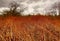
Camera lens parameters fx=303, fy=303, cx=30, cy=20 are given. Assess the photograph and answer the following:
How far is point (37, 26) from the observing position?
4.64m

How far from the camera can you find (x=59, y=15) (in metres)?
5.09

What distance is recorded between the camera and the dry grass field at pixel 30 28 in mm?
4469

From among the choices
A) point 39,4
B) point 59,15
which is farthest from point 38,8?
point 59,15

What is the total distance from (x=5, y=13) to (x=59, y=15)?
94 centimetres

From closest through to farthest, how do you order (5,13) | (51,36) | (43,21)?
1. (51,36)
2. (43,21)
3. (5,13)

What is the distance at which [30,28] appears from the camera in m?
4.59

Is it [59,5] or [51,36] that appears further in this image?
[59,5]

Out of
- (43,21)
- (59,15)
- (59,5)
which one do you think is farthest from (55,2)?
(43,21)

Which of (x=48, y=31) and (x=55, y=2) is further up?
(x=55, y=2)

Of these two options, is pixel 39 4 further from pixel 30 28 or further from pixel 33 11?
pixel 30 28

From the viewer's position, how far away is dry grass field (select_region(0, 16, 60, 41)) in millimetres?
4469

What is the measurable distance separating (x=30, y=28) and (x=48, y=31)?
0.28 m

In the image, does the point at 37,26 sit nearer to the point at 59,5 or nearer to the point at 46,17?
the point at 46,17

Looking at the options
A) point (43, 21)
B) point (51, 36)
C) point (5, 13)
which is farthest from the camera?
point (5, 13)
